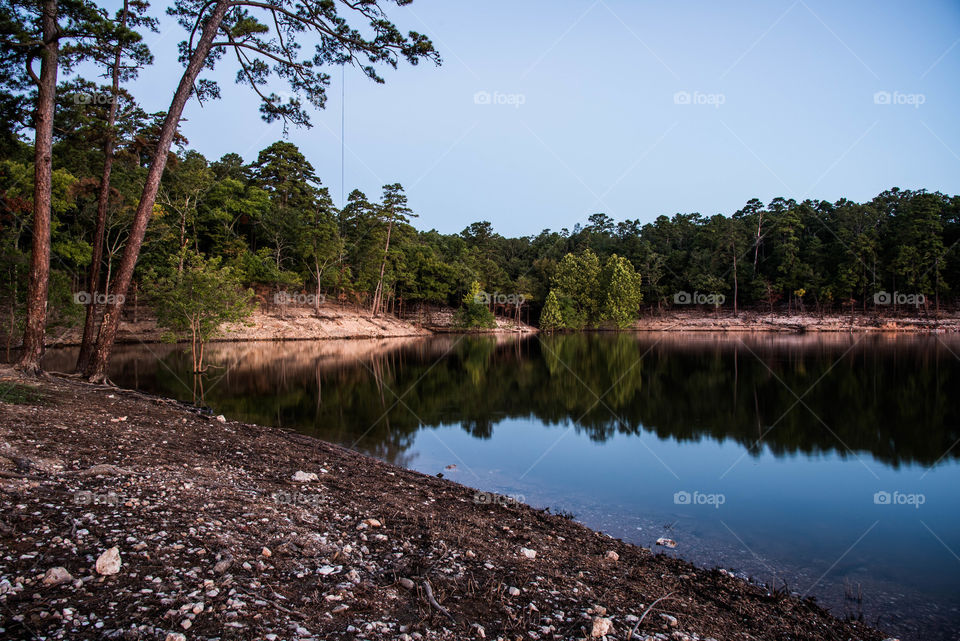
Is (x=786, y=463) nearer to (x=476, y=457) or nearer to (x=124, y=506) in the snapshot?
(x=476, y=457)

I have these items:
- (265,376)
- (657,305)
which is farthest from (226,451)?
(657,305)

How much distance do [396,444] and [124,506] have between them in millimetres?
8248

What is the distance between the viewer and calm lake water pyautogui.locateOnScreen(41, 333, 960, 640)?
6.99 m

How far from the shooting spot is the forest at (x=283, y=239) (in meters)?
12.5

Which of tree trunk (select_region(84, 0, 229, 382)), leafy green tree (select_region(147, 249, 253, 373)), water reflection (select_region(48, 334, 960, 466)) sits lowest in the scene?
water reflection (select_region(48, 334, 960, 466))

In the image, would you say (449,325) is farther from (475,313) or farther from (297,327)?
(297,327)

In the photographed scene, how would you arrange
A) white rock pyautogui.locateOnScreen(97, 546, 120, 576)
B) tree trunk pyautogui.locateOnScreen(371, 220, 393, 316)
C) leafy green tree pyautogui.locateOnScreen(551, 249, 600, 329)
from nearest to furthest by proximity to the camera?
white rock pyautogui.locateOnScreen(97, 546, 120, 576) < tree trunk pyautogui.locateOnScreen(371, 220, 393, 316) < leafy green tree pyautogui.locateOnScreen(551, 249, 600, 329)

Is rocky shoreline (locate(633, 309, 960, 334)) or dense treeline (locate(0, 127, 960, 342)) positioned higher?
dense treeline (locate(0, 127, 960, 342))

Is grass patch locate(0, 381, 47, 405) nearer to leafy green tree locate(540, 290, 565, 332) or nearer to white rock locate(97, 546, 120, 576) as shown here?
white rock locate(97, 546, 120, 576)

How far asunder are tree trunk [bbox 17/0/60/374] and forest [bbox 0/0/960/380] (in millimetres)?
33

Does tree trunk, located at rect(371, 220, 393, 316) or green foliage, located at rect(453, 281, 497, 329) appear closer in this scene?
tree trunk, located at rect(371, 220, 393, 316)

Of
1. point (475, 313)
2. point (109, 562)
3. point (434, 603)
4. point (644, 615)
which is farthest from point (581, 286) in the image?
point (109, 562)

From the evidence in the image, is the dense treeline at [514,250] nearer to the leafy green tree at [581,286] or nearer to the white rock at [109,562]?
the leafy green tree at [581,286]

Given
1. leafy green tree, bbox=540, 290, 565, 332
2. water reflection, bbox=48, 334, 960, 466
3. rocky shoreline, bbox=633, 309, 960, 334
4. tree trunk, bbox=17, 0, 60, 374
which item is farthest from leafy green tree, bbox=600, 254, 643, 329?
tree trunk, bbox=17, 0, 60, 374
